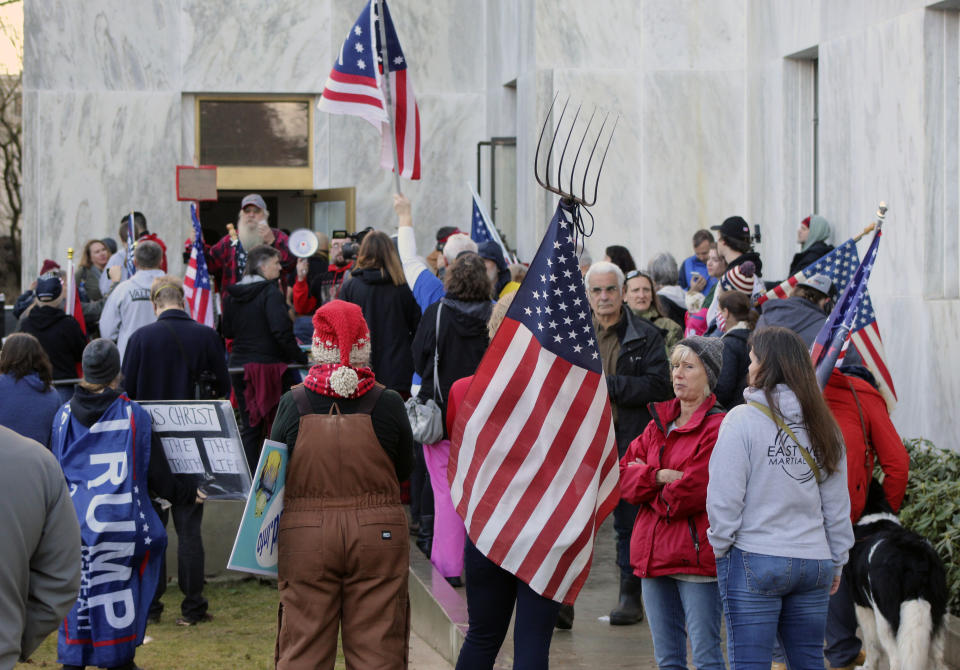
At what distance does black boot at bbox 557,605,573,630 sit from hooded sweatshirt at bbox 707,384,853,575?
2412 millimetres

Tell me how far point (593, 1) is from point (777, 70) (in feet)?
9.72

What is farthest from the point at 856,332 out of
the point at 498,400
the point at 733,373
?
the point at 498,400

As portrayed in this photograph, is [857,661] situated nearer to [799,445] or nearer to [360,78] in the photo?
[799,445]

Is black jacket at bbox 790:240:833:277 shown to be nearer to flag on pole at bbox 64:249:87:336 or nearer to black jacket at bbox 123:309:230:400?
black jacket at bbox 123:309:230:400

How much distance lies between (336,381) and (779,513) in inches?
73.9

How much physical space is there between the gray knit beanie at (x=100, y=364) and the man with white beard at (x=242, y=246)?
17.7 feet

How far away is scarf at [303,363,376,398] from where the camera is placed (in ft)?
18.1

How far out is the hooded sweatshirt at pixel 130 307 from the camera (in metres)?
11.2

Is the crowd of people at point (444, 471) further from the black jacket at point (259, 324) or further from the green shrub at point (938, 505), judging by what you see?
the black jacket at point (259, 324)

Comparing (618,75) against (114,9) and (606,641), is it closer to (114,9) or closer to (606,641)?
(114,9)

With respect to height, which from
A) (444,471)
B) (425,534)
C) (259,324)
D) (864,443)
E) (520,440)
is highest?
(259,324)

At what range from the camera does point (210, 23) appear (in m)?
20.0

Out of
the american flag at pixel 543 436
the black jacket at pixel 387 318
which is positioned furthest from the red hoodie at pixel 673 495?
the black jacket at pixel 387 318

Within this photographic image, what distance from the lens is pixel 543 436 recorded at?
5.53m
